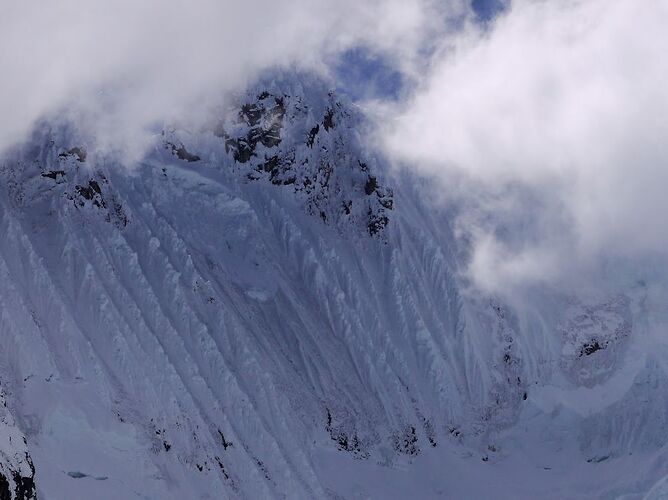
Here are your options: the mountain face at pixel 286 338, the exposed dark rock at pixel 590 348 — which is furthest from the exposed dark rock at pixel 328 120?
the exposed dark rock at pixel 590 348

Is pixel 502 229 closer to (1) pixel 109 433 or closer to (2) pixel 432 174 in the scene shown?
(2) pixel 432 174

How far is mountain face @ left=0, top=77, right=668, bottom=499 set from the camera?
8356 centimetres

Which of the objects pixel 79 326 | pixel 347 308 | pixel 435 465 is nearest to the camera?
pixel 79 326

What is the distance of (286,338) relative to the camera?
103500 mm

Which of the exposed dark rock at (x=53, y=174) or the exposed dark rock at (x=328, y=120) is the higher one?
the exposed dark rock at (x=328, y=120)

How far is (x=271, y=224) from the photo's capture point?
111m

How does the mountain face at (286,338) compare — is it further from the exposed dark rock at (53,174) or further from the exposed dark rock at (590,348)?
the exposed dark rock at (53,174)

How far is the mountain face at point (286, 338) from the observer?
83562 mm

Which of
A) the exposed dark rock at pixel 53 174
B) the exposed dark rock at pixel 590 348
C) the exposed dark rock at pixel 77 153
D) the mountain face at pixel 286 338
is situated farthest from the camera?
the exposed dark rock at pixel 590 348

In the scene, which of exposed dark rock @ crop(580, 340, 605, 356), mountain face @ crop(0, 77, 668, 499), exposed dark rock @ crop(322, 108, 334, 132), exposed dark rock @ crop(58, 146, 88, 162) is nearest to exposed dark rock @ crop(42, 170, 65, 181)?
mountain face @ crop(0, 77, 668, 499)

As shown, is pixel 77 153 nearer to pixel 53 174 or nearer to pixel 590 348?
pixel 53 174

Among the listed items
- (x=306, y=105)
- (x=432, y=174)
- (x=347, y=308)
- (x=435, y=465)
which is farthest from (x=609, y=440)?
(x=306, y=105)

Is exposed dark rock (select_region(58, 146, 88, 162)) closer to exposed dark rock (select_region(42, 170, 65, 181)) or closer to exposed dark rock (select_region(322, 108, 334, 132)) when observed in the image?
exposed dark rock (select_region(42, 170, 65, 181))

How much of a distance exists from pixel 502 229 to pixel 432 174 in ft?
32.9
